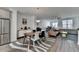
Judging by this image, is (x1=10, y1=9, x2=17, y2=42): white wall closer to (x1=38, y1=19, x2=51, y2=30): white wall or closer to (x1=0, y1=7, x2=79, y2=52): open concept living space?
(x1=0, y1=7, x2=79, y2=52): open concept living space

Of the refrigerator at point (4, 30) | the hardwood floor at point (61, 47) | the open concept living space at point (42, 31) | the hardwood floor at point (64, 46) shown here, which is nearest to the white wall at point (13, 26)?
the open concept living space at point (42, 31)

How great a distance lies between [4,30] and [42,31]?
203 centimetres

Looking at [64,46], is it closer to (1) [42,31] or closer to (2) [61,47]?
(2) [61,47]

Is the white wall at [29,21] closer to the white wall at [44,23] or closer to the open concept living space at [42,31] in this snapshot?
the open concept living space at [42,31]

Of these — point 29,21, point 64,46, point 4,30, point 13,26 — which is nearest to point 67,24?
point 64,46

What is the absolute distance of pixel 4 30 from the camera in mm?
4344

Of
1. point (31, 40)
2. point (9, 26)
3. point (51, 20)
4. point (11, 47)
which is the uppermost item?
point (51, 20)

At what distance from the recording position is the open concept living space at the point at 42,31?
3.67 metres

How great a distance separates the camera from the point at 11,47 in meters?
3.67

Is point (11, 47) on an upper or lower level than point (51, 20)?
lower

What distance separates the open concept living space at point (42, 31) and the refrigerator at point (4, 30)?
0.19 meters
